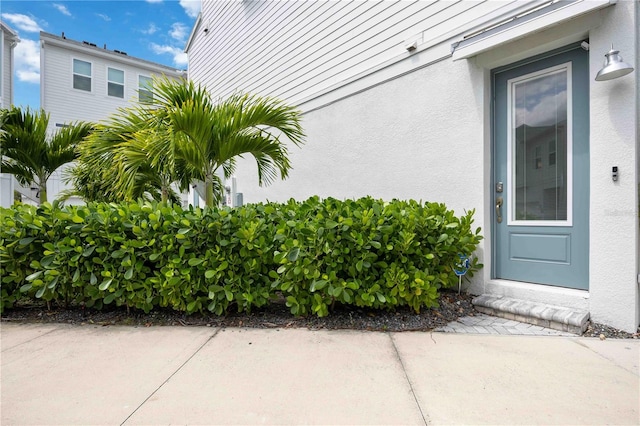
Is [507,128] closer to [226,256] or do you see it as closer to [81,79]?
[226,256]

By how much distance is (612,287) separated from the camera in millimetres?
2795

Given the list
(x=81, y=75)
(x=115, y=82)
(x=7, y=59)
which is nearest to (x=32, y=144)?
(x=7, y=59)

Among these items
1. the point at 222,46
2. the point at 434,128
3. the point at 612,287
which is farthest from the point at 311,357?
the point at 222,46

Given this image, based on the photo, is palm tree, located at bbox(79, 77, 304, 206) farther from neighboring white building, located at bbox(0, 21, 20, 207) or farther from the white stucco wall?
neighboring white building, located at bbox(0, 21, 20, 207)

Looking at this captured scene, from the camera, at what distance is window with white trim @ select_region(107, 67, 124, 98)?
1367 centimetres

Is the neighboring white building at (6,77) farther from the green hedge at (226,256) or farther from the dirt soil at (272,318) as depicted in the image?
the green hedge at (226,256)

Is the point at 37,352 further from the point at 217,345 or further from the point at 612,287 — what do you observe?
the point at 612,287

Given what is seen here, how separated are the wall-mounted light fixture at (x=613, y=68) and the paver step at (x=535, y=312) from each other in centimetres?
206

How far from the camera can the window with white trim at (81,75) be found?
42.1 ft

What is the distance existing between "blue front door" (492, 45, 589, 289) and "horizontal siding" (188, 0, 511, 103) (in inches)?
36.1

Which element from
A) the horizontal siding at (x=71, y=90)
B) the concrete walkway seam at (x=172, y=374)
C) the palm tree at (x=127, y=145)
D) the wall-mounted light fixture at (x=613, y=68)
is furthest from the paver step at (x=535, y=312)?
the horizontal siding at (x=71, y=90)

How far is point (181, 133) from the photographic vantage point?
3527 mm

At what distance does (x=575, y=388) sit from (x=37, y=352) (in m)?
3.79

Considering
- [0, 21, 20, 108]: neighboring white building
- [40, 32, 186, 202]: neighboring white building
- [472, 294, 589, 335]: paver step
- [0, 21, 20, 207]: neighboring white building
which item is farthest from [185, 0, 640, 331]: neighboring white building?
[0, 21, 20, 108]: neighboring white building
